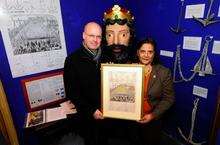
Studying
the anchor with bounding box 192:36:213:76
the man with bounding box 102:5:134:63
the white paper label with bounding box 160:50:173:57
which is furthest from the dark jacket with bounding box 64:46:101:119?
the anchor with bounding box 192:36:213:76

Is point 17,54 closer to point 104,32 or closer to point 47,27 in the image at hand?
point 47,27

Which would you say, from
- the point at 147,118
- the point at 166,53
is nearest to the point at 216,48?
the point at 166,53

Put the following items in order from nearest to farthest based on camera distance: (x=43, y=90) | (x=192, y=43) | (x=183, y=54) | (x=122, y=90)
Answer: (x=122, y=90)
(x=192, y=43)
(x=183, y=54)
(x=43, y=90)

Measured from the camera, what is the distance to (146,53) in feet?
5.65

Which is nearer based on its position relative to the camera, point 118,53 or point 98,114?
point 98,114

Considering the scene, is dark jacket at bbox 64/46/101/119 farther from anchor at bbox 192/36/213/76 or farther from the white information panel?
anchor at bbox 192/36/213/76

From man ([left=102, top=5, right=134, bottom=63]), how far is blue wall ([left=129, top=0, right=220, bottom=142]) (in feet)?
1.30

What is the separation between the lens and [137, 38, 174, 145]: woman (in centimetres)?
173

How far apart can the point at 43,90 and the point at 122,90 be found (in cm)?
88

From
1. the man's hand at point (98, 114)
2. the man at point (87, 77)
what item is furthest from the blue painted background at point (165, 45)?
the man's hand at point (98, 114)

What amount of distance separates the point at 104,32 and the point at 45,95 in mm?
863

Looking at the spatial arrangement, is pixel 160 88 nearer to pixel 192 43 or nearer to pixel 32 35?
pixel 192 43

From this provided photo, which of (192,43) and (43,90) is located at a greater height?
(192,43)

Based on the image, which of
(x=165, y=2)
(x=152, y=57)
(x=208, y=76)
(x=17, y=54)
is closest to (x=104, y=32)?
(x=152, y=57)
